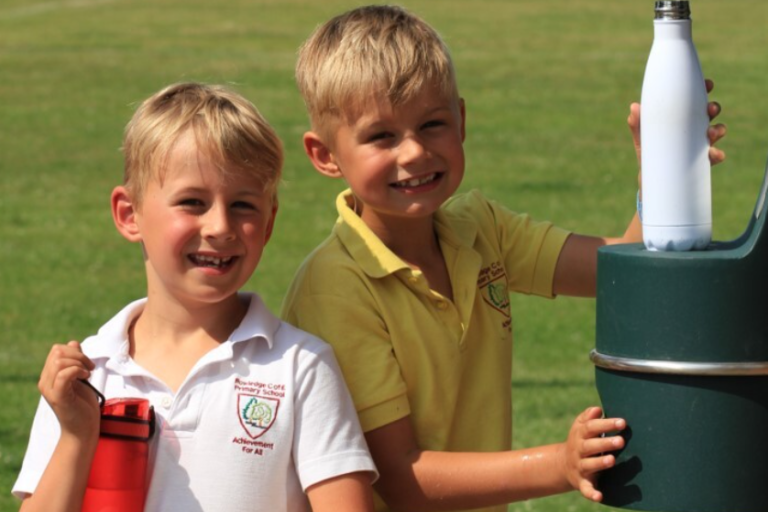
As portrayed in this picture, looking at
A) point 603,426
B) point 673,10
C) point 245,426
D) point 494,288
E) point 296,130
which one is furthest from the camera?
point 296,130

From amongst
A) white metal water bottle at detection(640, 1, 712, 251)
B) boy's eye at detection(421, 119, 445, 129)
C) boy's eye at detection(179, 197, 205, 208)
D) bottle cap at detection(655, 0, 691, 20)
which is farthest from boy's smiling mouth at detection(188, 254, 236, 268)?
bottle cap at detection(655, 0, 691, 20)

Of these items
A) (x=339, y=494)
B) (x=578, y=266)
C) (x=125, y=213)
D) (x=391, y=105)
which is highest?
(x=391, y=105)

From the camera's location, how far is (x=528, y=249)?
4.02 metres

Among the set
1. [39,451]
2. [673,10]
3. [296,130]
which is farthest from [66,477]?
[296,130]

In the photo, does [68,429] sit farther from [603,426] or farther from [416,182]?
[603,426]

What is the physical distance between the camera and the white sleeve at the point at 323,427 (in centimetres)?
333

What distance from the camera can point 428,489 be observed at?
3498 mm

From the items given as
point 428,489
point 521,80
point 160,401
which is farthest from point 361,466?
point 521,80

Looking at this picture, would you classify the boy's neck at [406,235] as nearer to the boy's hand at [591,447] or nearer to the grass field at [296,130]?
the boy's hand at [591,447]

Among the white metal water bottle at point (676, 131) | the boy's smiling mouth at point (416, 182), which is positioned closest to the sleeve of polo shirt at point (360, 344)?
the boy's smiling mouth at point (416, 182)

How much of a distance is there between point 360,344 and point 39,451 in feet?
2.40

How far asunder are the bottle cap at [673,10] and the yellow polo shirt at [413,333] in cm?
96

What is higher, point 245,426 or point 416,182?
point 416,182

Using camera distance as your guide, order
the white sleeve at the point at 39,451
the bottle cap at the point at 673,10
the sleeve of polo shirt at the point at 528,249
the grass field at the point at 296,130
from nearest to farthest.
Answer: the bottle cap at the point at 673,10 → the white sleeve at the point at 39,451 → the sleeve of polo shirt at the point at 528,249 → the grass field at the point at 296,130
